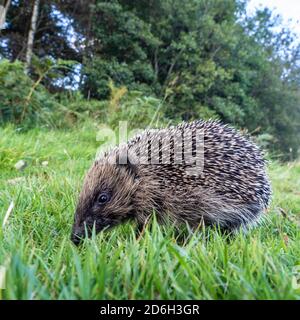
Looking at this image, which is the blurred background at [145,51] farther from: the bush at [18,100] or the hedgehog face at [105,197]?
the hedgehog face at [105,197]

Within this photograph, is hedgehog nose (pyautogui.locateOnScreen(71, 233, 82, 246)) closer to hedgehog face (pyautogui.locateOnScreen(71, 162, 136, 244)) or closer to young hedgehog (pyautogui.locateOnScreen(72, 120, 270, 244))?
hedgehog face (pyautogui.locateOnScreen(71, 162, 136, 244))


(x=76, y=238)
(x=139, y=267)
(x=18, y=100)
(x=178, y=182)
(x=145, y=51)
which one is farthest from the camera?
(x=145, y=51)

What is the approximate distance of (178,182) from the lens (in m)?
3.67

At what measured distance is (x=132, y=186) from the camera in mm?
3656

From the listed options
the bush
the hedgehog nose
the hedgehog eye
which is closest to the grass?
the hedgehog nose

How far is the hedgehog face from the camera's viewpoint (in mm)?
3266

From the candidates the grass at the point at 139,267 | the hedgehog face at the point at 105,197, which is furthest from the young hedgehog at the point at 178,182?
the grass at the point at 139,267

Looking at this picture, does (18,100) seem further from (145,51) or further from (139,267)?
(145,51)

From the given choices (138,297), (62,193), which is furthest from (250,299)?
(62,193)

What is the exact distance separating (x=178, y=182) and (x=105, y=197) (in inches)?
28.1

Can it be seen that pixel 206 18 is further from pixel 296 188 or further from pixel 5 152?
pixel 5 152

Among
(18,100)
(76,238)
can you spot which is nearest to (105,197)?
(76,238)

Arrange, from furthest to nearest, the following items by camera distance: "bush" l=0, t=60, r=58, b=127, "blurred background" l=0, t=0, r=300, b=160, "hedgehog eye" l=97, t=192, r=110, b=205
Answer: "blurred background" l=0, t=0, r=300, b=160
"bush" l=0, t=60, r=58, b=127
"hedgehog eye" l=97, t=192, r=110, b=205

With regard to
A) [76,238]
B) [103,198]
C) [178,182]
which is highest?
[178,182]
